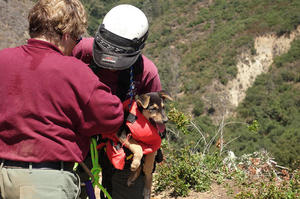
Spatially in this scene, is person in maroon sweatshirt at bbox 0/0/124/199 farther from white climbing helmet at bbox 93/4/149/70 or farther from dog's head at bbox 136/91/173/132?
dog's head at bbox 136/91/173/132

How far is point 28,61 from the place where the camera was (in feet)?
4.99

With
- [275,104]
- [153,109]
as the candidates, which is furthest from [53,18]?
[275,104]

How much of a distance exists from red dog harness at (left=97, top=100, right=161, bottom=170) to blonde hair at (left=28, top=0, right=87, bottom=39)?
0.72 m

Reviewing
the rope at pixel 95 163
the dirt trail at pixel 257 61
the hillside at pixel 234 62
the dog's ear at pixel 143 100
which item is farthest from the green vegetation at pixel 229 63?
the rope at pixel 95 163

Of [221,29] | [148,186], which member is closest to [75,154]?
[148,186]

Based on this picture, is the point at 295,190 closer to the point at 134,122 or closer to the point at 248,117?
the point at 134,122

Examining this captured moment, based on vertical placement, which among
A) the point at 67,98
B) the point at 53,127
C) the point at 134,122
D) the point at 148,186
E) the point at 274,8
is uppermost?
the point at 67,98

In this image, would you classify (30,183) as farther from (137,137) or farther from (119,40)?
(119,40)

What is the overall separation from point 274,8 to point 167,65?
16871 millimetres

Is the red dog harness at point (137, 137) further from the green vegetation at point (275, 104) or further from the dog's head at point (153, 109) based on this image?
the green vegetation at point (275, 104)

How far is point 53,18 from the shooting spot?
1606mm

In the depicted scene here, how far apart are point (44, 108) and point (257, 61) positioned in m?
39.1

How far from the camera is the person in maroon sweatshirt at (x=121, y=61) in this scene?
1.98 m

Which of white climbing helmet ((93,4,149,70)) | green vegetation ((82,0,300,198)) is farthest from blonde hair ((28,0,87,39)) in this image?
green vegetation ((82,0,300,198))
